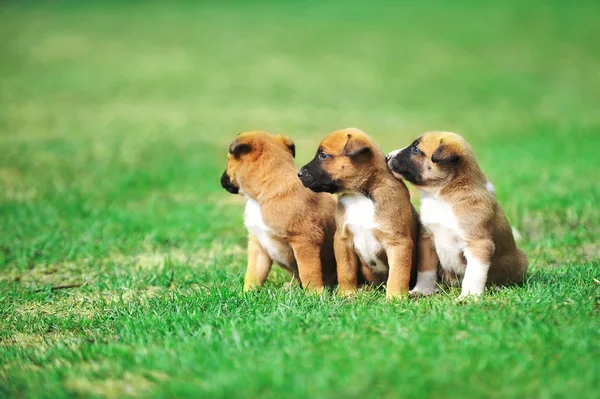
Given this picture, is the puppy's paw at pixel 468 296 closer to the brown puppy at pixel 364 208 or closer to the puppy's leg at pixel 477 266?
the puppy's leg at pixel 477 266

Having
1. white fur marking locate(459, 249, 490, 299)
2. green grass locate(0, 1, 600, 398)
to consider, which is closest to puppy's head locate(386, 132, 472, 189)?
white fur marking locate(459, 249, 490, 299)

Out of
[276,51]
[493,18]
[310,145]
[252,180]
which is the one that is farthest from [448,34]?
[252,180]

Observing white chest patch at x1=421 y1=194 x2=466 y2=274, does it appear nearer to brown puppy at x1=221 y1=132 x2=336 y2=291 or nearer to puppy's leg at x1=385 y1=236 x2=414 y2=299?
puppy's leg at x1=385 y1=236 x2=414 y2=299

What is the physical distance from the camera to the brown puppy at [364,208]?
5.97 m

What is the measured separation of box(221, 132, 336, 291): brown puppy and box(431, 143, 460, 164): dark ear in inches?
41.6

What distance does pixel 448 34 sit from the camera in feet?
87.1

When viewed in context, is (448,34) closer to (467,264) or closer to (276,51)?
(276,51)

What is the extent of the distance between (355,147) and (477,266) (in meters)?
1.22

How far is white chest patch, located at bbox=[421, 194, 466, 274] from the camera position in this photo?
19.3 ft

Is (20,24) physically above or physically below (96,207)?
above

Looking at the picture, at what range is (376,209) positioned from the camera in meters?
6.04

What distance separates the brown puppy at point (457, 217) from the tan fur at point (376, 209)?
125 mm

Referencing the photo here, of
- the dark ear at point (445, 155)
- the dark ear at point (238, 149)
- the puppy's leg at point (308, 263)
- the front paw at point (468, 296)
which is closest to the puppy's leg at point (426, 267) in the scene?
the front paw at point (468, 296)

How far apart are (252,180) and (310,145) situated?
833 centimetres
